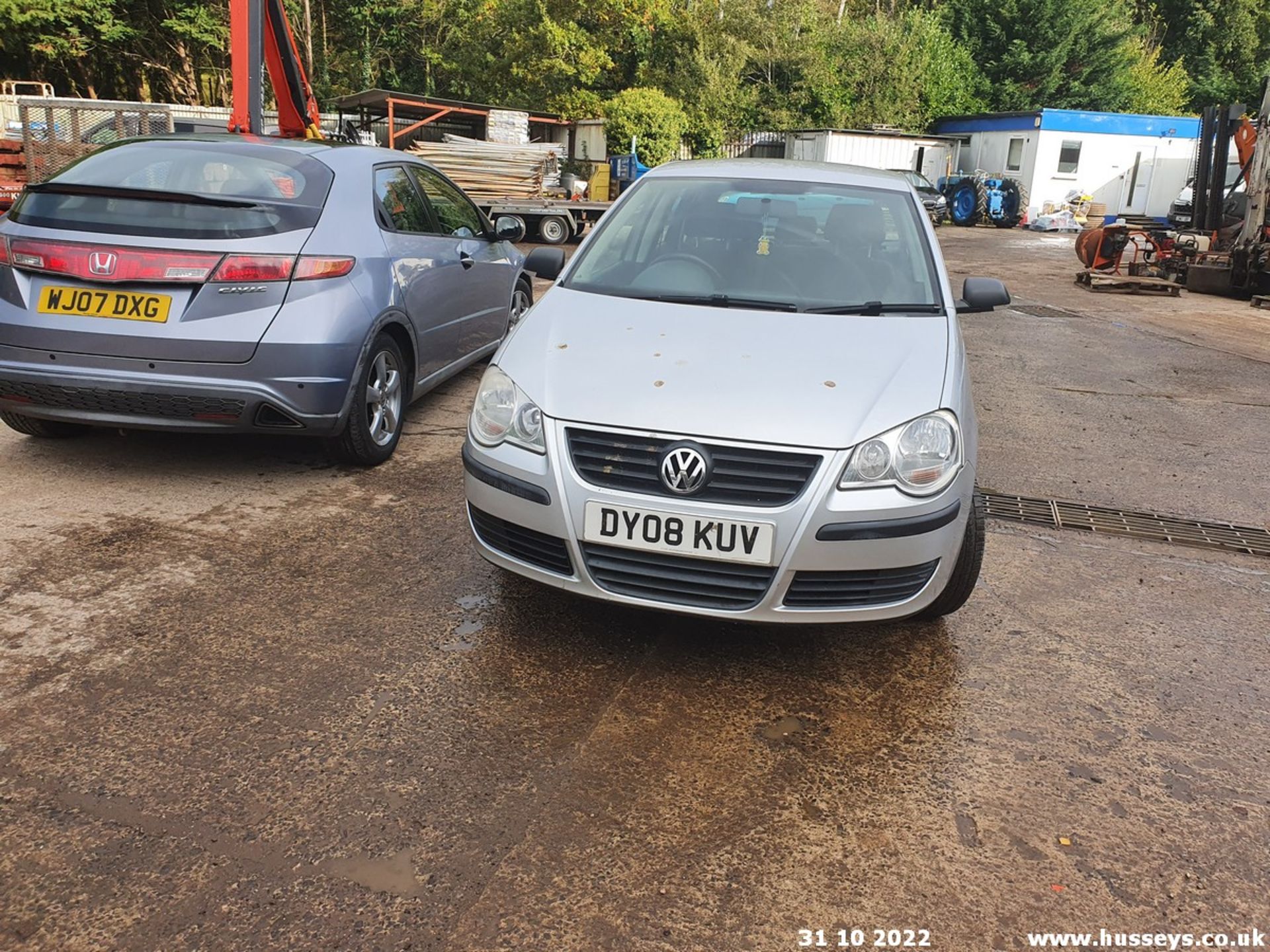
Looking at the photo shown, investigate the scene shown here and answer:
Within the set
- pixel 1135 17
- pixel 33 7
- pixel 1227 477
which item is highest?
pixel 1135 17

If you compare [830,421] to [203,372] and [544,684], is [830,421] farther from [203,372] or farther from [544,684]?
[203,372]

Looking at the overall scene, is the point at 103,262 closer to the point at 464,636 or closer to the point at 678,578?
the point at 464,636

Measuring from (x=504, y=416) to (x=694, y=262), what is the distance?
1.29 m

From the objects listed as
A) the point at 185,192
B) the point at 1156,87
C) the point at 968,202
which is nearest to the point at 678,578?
the point at 185,192

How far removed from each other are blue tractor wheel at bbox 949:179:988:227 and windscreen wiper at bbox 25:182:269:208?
29970mm

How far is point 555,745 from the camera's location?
2805mm

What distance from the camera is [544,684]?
10.2 feet

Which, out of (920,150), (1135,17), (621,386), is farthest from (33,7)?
(1135,17)

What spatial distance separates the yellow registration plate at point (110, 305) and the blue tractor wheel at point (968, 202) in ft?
99.5

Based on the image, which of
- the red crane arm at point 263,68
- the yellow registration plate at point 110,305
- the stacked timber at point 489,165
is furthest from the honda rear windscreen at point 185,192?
the stacked timber at point 489,165

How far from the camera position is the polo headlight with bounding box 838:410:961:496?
2.92m

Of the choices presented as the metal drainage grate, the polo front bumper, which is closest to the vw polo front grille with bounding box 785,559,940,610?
the polo front bumper

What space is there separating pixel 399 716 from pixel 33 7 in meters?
30.3

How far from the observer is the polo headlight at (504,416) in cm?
312
